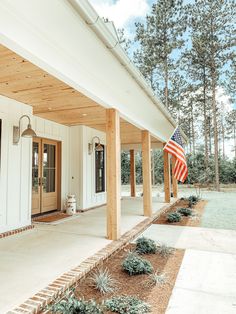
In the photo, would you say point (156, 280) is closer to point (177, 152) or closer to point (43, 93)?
point (43, 93)

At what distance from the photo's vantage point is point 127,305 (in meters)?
2.42

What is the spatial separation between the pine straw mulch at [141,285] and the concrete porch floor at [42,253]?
1.12 ft

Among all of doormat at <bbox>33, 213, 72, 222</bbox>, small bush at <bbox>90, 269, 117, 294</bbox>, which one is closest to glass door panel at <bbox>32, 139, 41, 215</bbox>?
doormat at <bbox>33, 213, 72, 222</bbox>

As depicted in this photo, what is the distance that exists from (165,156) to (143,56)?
10791 millimetres

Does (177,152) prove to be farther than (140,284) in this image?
Yes

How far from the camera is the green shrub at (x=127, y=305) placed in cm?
235

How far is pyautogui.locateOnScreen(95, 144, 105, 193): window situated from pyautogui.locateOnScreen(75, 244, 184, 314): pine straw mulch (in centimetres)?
526

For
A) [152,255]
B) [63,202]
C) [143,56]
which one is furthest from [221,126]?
[152,255]

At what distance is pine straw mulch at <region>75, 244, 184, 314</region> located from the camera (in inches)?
104

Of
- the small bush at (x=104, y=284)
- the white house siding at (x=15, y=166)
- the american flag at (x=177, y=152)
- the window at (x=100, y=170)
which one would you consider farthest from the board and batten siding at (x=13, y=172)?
the american flag at (x=177, y=152)

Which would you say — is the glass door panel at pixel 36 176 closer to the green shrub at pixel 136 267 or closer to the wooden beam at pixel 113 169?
the wooden beam at pixel 113 169

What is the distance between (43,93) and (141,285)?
11.6 ft

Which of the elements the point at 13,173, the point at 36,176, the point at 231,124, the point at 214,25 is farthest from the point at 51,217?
the point at 231,124

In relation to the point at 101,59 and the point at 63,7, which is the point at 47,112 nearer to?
the point at 101,59
